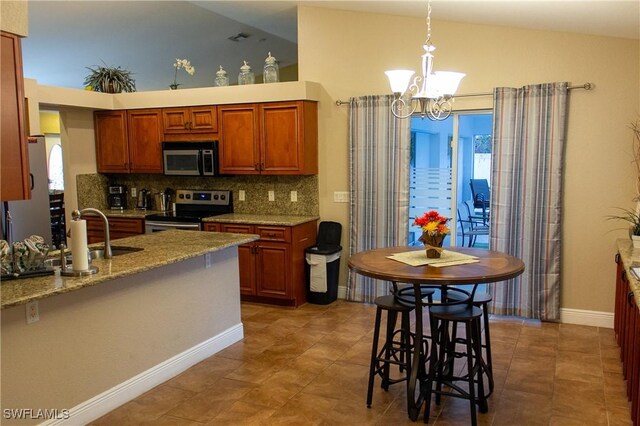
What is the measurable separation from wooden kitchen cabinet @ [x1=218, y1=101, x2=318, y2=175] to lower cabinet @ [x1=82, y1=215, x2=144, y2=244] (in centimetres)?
118

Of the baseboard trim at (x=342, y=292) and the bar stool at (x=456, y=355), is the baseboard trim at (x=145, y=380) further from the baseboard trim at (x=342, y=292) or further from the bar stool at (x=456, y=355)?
the bar stool at (x=456, y=355)

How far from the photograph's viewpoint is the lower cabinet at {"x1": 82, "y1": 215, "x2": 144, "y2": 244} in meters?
5.85

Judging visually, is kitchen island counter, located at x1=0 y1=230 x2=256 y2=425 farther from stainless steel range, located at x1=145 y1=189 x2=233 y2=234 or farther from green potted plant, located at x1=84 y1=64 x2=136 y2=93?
green potted plant, located at x1=84 y1=64 x2=136 y2=93

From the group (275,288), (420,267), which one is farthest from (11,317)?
(275,288)

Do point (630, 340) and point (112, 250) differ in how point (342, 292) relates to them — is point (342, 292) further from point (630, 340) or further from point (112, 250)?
point (630, 340)

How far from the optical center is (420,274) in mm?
2857

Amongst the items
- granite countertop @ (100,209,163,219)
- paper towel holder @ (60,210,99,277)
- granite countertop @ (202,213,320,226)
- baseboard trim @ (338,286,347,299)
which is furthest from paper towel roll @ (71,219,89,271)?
baseboard trim @ (338,286,347,299)

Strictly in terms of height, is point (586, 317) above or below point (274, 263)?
below

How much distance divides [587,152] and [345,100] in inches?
90.3

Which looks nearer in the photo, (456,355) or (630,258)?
(456,355)

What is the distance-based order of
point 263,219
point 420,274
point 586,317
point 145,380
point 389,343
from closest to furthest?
point 420,274 < point 389,343 < point 145,380 < point 586,317 < point 263,219

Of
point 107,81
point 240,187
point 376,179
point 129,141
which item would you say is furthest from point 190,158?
point 376,179

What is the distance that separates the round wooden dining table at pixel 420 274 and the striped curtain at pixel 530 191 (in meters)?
1.49

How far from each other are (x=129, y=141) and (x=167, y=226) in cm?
125
